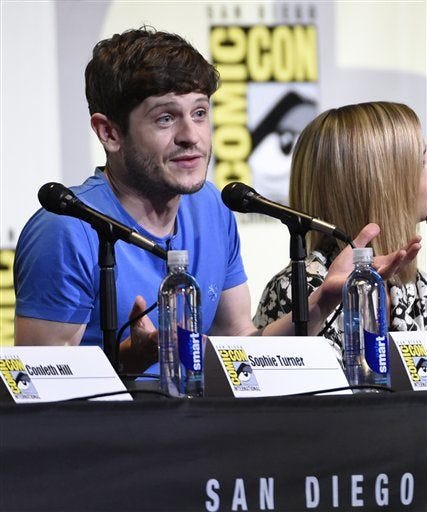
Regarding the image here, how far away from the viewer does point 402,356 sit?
1.86 meters

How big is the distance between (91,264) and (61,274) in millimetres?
62

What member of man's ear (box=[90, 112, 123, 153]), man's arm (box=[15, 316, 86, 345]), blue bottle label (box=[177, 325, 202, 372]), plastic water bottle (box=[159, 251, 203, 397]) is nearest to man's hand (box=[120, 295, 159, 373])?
plastic water bottle (box=[159, 251, 203, 397])

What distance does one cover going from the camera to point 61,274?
2.26m

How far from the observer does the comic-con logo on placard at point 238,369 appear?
166 cm

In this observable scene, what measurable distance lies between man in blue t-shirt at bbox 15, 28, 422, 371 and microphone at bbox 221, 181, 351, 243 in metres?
0.23

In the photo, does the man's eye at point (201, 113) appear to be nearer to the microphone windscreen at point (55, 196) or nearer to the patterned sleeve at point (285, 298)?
the patterned sleeve at point (285, 298)

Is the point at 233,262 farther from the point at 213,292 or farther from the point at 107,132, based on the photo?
the point at 107,132

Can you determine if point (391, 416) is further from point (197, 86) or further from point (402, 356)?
point (197, 86)

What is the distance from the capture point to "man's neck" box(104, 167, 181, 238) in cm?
242

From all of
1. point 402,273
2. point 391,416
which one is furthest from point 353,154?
point 391,416

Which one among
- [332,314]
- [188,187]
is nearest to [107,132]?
[188,187]

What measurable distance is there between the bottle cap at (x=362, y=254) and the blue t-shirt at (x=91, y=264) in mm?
557

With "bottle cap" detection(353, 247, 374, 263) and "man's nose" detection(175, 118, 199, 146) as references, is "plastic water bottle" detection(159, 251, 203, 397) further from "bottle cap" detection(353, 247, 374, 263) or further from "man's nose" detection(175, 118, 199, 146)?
"man's nose" detection(175, 118, 199, 146)

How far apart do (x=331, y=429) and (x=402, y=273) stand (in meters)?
1.04
